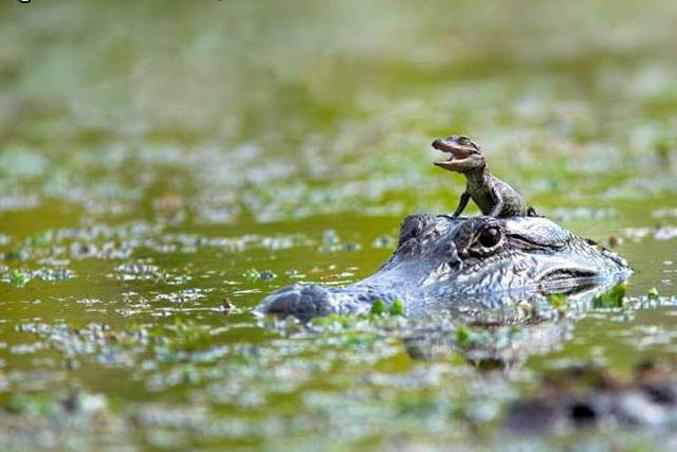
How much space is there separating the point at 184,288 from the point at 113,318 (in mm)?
1457

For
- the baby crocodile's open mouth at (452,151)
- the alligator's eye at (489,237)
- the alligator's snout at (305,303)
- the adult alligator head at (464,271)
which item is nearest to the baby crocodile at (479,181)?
the baby crocodile's open mouth at (452,151)

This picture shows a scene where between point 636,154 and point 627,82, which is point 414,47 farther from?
point 636,154

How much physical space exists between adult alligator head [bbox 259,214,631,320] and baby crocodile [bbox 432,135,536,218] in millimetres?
104

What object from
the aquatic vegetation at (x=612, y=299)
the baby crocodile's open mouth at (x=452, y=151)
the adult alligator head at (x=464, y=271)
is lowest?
the aquatic vegetation at (x=612, y=299)

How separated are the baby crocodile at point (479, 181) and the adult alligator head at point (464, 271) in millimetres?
104

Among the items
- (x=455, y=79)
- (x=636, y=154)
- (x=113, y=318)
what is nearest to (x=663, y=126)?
(x=636, y=154)

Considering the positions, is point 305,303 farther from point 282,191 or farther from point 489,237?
point 282,191

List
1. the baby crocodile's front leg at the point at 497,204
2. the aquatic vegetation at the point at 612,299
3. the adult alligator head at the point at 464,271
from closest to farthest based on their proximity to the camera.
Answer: the adult alligator head at the point at 464,271 < the aquatic vegetation at the point at 612,299 < the baby crocodile's front leg at the point at 497,204

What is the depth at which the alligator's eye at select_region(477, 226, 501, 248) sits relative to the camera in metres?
10.1

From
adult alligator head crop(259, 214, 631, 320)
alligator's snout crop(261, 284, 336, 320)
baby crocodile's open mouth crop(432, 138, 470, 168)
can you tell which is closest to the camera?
alligator's snout crop(261, 284, 336, 320)

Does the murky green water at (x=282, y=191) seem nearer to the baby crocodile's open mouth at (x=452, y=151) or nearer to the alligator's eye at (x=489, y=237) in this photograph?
the alligator's eye at (x=489, y=237)

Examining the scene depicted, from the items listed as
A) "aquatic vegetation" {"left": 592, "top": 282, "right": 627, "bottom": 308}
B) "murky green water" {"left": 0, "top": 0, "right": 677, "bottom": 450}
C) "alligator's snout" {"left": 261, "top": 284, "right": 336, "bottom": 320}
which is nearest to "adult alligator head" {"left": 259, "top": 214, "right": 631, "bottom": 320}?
"alligator's snout" {"left": 261, "top": 284, "right": 336, "bottom": 320}

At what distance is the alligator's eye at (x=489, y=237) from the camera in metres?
10.1

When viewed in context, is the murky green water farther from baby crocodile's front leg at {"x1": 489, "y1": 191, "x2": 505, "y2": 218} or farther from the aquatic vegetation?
baby crocodile's front leg at {"x1": 489, "y1": 191, "x2": 505, "y2": 218}
